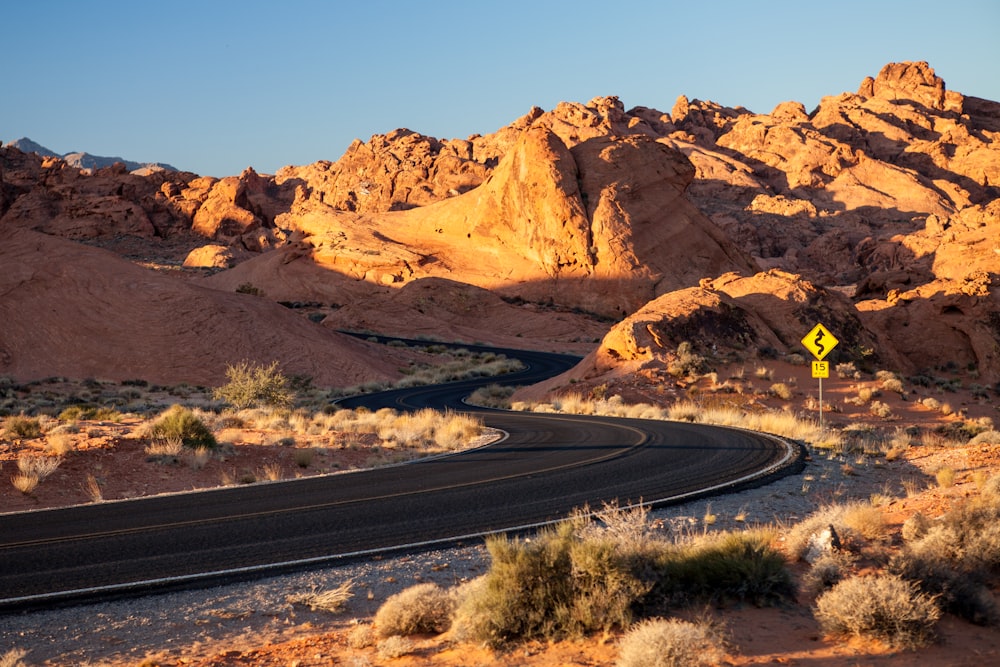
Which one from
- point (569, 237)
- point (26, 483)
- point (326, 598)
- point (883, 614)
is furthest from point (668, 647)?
point (569, 237)

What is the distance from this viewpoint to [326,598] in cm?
820

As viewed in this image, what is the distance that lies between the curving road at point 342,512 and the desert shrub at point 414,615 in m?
2.64

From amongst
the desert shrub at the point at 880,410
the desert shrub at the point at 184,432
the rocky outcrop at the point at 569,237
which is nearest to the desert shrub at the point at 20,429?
the desert shrub at the point at 184,432

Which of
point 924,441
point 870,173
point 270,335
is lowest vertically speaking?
point 924,441

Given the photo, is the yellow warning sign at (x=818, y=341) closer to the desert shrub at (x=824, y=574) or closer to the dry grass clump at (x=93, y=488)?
the desert shrub at (x=824, y=574)

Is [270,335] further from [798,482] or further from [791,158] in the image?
[791,158]

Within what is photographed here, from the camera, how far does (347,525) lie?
11.5m

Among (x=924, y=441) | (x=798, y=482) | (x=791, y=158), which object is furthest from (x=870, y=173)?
(x=798, y=482)

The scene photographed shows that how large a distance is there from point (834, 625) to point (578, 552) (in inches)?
74.1

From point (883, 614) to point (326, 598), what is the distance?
4706mm

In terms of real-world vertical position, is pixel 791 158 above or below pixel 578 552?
above

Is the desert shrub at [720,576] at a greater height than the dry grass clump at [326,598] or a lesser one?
greater

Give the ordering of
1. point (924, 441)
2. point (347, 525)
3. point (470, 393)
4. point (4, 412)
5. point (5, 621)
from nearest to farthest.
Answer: point (5, 621) < point (347, 525) < point (924, 441) < point (4, 412) < point (470, 393)

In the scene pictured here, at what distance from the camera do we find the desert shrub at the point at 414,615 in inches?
279
